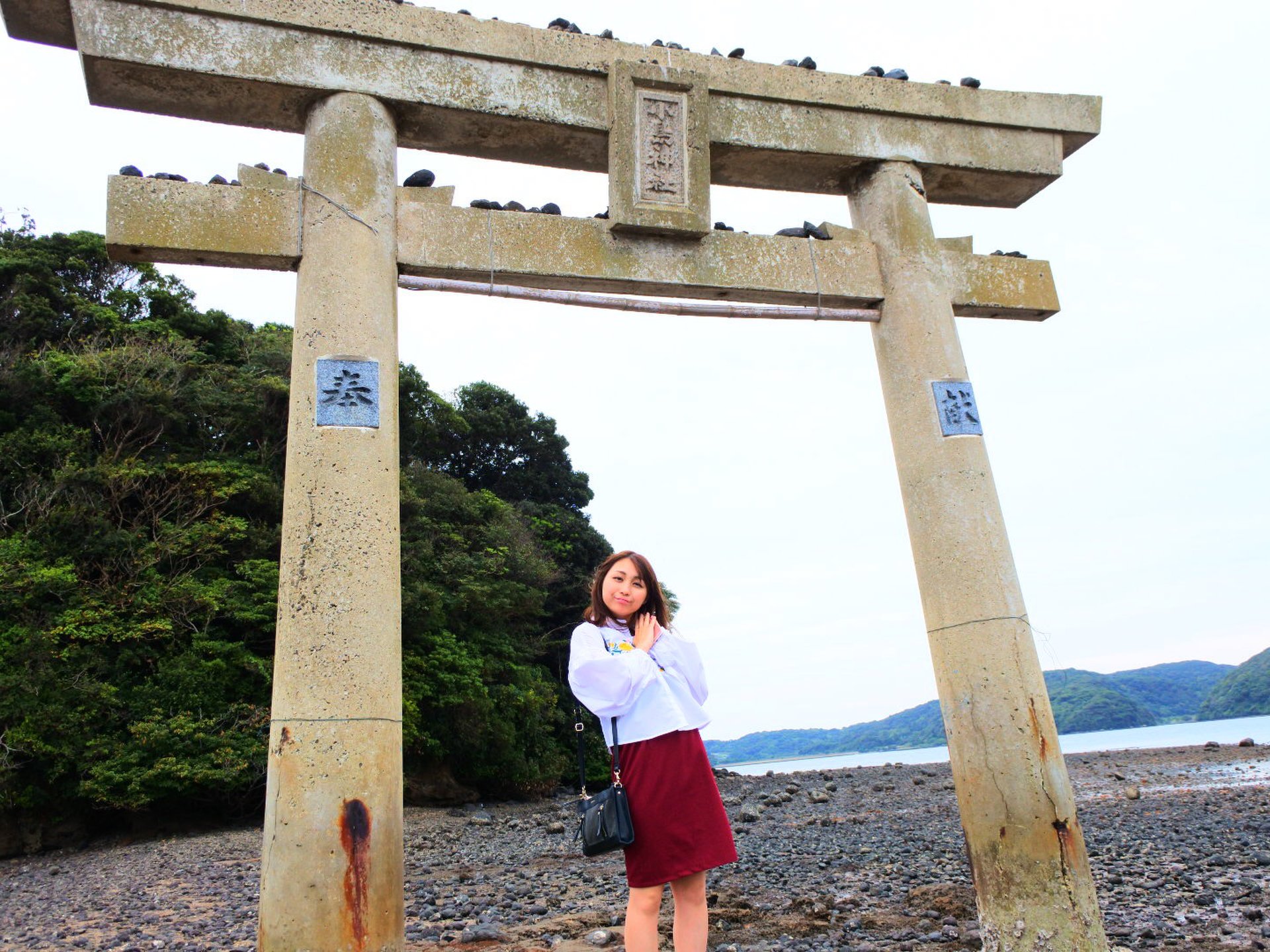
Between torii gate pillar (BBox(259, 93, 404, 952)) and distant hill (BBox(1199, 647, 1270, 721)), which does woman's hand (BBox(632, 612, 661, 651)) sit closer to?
torii gate pillar (BBox(259, 93, 404, 952))

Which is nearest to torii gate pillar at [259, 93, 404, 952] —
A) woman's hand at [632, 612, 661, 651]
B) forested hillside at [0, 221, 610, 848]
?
woman's hand at [632, 612, 661, 651]

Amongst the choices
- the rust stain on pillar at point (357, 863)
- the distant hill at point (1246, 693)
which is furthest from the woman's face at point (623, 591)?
the distant hill at point (1246, 693)

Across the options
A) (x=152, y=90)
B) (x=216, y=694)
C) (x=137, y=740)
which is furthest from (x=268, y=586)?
(x=152, y=90)

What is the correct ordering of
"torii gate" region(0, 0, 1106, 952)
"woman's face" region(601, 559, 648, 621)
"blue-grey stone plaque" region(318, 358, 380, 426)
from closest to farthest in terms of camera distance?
"woman's face" region(601, 559, 648, 621)
"torii gate" region(0, 0, 1106, 952)
"blue-grey stone plaque" region(318, 358, 380, 426)

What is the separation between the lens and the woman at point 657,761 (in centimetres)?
299

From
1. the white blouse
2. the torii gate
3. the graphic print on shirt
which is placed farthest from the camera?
the torii gate

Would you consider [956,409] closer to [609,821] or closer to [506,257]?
[506,257]

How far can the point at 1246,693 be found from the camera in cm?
6081

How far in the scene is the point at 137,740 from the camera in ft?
42.3

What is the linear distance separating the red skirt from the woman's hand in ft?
A: 1.11

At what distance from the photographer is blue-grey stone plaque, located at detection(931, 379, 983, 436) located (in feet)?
16.3

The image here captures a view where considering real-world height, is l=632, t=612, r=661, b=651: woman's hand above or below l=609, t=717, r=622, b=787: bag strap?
above

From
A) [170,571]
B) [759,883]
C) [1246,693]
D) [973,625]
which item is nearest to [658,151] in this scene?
[973,625]

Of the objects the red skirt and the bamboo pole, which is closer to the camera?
the red skirt
